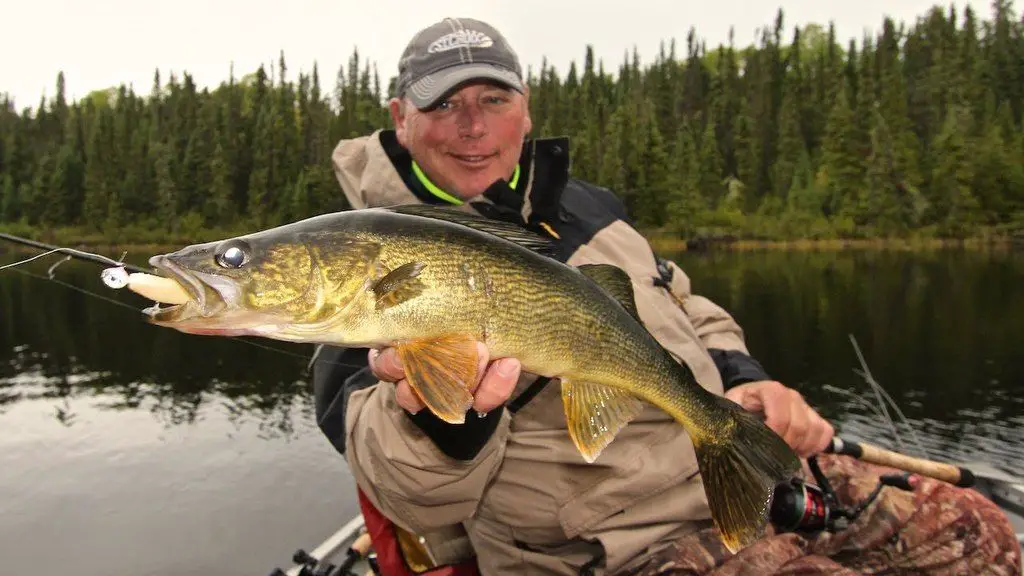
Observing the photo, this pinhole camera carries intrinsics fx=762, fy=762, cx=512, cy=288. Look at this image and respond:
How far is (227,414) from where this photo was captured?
16.6m

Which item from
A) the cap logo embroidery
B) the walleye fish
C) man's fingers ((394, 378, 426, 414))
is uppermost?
the cap logo embroidery

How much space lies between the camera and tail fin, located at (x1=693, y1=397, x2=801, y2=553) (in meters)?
2.92

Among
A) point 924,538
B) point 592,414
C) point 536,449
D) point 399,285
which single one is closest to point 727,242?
point 924,538

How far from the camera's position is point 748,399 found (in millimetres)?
3803

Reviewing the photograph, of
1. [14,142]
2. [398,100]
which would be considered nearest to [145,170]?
[14,142]

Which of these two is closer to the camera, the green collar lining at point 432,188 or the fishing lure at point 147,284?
the fishing lure at point 147,284

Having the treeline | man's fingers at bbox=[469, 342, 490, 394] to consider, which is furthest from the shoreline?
man's fingers at bbox=[469, 342, 490, 394]

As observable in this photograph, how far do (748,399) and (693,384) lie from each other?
3.16 feet

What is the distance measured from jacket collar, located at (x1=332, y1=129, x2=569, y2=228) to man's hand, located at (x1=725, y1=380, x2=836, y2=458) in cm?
134

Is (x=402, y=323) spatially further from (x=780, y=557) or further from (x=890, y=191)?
(x=890, y=191)

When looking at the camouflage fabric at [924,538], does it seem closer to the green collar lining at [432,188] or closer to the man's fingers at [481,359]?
the man's fingers at [481,359]

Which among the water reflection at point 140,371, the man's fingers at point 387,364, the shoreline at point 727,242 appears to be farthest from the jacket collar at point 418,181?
the shoreline at point 727,242

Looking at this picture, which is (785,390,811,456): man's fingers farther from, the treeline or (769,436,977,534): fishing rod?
the treeline

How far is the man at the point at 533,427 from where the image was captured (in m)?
2.96
